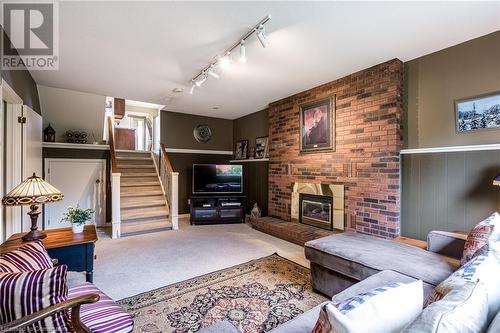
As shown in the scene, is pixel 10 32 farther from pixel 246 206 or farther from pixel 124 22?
pixel 246 206

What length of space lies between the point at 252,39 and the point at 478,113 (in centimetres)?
247

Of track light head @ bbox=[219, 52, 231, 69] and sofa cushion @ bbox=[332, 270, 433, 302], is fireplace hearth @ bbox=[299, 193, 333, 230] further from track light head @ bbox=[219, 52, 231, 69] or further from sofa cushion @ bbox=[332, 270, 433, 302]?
track light head @ bbox=[219, 52, 231, 69]

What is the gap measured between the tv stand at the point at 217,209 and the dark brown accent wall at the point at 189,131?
1.55m

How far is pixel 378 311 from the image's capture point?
0.77 meters

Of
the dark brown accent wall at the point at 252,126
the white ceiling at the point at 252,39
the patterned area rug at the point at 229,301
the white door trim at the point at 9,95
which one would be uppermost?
the white ceiling at the point at 252,39

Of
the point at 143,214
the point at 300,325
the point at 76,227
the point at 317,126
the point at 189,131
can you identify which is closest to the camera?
the point at 300,325

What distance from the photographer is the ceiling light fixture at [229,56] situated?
225cm

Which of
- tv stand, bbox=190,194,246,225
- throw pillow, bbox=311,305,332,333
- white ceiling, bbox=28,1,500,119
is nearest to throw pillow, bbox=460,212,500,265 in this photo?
throw pillow, bbox=311,305,332,333

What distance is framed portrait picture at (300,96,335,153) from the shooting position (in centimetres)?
374

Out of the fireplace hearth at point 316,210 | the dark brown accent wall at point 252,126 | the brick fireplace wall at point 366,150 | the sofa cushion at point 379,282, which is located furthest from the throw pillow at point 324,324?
the dark brown accent wall at point 252,126

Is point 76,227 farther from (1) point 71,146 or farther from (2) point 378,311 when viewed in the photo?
(1) point 71,146

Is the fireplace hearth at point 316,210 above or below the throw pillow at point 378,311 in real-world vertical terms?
below

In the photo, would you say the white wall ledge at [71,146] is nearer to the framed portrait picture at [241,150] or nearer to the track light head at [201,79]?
the track light head at [201,79]

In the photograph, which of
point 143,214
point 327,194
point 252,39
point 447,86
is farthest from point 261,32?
point 143,214
